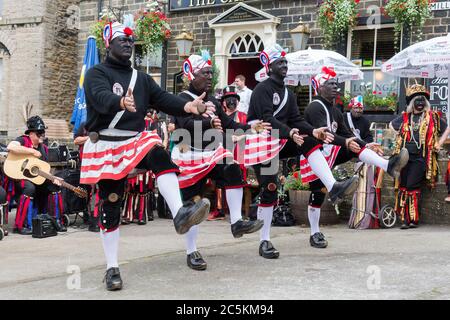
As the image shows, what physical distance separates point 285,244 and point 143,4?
1105 cm

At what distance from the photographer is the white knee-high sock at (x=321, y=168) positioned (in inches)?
247

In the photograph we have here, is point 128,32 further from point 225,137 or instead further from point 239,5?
point 239,5

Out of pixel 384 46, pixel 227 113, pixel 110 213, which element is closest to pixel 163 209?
pixel 227 113

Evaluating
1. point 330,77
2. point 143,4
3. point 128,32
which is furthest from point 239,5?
point 128,32

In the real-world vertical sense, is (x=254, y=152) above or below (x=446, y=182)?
above

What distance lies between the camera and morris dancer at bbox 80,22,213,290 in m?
4.91

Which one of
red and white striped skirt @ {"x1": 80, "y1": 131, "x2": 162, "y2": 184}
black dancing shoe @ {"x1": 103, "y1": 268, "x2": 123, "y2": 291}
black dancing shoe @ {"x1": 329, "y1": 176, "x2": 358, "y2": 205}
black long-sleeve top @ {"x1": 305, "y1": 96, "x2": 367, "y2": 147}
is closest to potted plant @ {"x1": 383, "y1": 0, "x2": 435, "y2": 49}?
black long-sleeve top @ {"x1": 305, "y1": 96, "x2": 367, "y2": 147}

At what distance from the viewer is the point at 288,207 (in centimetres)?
943

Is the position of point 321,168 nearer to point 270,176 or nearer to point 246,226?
point 270,176

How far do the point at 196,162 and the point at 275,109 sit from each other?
115 centimetres

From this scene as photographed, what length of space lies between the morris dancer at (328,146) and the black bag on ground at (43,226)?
3706 millimetres

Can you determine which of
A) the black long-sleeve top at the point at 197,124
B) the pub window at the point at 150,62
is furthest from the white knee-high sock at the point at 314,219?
the pub window at the point at 150,62

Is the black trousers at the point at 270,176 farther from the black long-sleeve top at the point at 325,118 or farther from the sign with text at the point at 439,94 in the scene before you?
the sign with text at the point at 439,94

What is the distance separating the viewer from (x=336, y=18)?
13180mm
